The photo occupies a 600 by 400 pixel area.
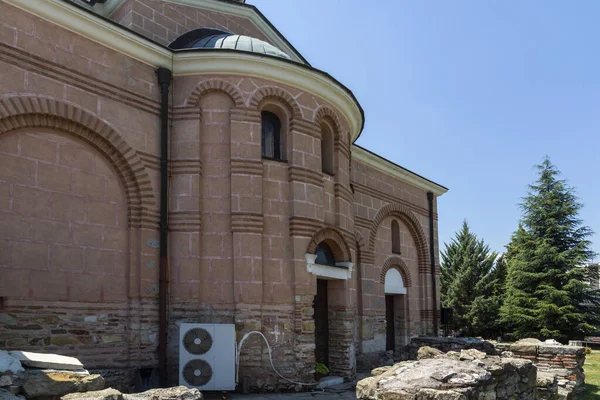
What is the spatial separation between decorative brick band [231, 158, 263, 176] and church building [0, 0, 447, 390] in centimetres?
3

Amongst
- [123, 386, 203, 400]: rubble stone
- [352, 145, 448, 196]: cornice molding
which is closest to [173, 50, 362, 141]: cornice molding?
[352, 145, 448, 196]: cornice molding

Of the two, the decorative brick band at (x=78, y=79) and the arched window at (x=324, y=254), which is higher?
the decorative brick band at (x=78, y=79)

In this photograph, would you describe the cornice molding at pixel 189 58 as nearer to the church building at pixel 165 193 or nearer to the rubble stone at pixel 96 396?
the church building at pixel 165 193

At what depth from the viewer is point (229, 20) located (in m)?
14.2

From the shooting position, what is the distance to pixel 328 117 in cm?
1273

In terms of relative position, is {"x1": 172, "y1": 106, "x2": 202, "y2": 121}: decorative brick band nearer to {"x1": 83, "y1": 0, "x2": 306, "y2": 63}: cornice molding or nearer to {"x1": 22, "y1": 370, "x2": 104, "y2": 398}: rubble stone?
{"x1": 83, "y1": 0, "x2": 306, "y2": 63}: cornice molding

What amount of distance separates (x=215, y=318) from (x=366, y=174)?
8207 millimetres

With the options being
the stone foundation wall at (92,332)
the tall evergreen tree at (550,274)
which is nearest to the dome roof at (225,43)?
the stone foundation wall at (92,332)

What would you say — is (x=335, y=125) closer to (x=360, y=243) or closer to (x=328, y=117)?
(x=328, y=117)

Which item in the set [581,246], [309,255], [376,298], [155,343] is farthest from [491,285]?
[155,343]

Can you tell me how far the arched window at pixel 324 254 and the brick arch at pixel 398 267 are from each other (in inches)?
200

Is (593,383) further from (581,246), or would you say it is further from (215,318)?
(581,246)

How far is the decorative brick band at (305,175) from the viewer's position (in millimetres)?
11602

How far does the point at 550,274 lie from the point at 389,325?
40.0 ft
